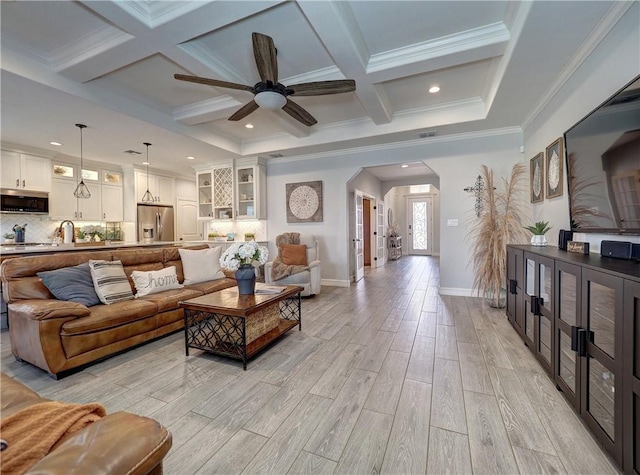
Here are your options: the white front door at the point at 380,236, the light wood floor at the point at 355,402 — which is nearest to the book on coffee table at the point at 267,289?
the light wood floor at the point at 355,402

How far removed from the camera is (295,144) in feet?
16.8

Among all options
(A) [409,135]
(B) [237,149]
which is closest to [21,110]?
(B) [237,149]

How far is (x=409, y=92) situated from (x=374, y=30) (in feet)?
4.26

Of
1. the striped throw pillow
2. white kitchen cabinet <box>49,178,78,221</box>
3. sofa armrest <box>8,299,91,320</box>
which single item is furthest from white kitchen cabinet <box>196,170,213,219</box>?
sofa armrest <box>8,299,91,320</box>

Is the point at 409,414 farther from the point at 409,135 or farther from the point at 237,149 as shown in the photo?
the point at 237,149

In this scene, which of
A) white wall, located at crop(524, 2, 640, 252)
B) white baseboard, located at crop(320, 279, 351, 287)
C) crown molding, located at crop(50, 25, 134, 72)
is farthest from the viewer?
white baseboard, located at crop(320, 279, 351, 287)

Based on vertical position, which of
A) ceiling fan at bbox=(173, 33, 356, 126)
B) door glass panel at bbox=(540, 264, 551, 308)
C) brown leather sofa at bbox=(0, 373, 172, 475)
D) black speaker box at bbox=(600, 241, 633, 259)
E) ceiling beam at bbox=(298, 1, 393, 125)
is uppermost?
ceiling beam at bbox=(298, 1, 393, 125)

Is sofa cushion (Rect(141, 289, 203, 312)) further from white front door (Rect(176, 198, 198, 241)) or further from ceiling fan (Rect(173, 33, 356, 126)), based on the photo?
white front door (Rect(176, 198, 198, 241))

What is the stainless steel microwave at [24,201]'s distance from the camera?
183 inches

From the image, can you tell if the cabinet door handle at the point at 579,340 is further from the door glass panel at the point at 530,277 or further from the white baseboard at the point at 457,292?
the white baseboard at the point at 457,292

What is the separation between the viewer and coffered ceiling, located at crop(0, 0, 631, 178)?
2.22m

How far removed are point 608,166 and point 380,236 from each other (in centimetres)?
656

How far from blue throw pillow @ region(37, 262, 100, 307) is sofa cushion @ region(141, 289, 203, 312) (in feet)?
1.50

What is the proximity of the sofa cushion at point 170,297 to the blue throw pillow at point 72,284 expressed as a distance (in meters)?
0.46
